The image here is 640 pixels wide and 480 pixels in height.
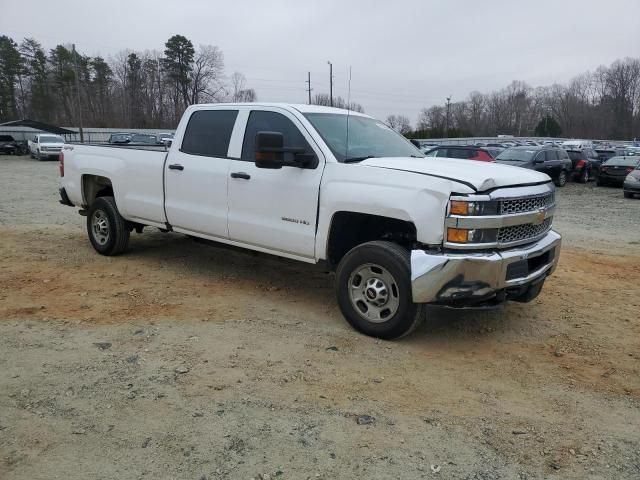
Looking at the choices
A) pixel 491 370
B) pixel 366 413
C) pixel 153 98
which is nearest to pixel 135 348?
pixel 366 413

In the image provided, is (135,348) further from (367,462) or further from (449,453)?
(449,453)

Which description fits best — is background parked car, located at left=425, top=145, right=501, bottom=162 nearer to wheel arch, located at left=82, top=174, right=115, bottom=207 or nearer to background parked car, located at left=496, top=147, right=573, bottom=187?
background parked car, located at left=496, top=147, right=573, bottom=187

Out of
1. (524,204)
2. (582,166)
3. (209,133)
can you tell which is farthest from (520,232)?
(582,166)

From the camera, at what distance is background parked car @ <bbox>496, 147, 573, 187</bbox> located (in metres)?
19.7

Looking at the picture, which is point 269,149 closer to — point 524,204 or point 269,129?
point 269,129

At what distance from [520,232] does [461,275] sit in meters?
0.79

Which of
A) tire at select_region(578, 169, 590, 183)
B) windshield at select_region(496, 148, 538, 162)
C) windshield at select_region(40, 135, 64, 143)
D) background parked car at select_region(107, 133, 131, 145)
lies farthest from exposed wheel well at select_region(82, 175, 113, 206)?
windshield at select_region(40, 135, 64, 143)

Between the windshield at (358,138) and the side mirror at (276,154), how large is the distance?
280 millimetres

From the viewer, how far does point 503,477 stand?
9.28 ft

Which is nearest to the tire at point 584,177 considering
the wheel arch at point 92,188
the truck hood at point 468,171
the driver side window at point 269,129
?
the truck hood at point 468,171

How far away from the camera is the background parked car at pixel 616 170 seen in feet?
71.7

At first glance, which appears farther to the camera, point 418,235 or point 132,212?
point 132,212

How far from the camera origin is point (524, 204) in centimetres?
443

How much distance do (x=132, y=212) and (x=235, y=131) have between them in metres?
2.06
